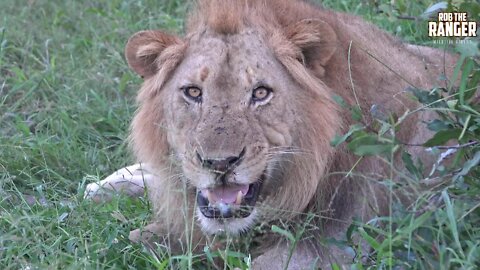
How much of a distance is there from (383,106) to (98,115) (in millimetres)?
2601

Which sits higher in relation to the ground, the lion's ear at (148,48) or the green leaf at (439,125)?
the lion's ear at (148,48)

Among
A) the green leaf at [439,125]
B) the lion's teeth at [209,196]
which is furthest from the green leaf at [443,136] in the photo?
the lion's teeth at [209,196]

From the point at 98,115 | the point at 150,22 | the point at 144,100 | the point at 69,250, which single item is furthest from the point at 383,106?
the point at 150,22

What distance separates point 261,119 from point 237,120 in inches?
4.9

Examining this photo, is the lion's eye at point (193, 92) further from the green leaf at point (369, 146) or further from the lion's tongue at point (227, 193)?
the green leaf at point (369, 146)

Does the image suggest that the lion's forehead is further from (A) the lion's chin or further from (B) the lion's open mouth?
(A) the lion's chin

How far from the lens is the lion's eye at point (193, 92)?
445cm

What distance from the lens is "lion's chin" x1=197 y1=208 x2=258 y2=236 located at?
14.1 feet

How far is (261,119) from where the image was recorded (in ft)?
14.3

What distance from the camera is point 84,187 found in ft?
18.1

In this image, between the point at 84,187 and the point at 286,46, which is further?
the point at 84,187

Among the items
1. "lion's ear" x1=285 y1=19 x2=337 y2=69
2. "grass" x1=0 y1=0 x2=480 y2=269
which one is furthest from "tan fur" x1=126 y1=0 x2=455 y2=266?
"grass" x1=0 y1=0 x2=480 y2=269

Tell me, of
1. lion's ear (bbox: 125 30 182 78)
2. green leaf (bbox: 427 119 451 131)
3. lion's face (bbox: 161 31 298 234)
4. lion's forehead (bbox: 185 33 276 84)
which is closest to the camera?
green leaf (bbox: 427 119 451 131)

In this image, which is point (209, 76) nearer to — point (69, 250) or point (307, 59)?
point (307, 59)
